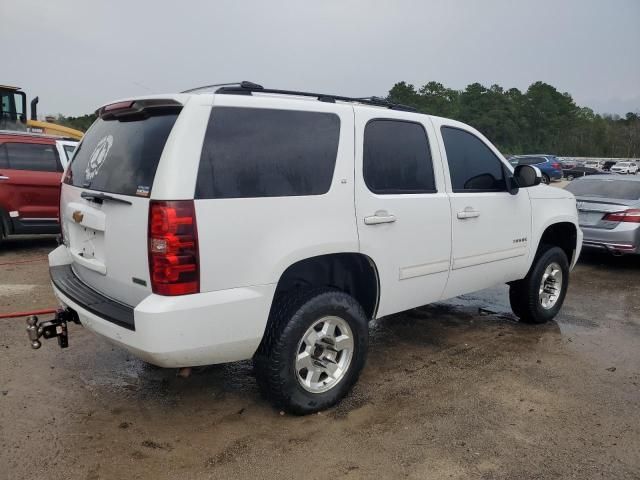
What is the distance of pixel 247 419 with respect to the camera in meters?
3.45

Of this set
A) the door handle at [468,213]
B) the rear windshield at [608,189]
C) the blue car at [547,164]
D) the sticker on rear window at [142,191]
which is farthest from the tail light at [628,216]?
the blue car at [547,164]

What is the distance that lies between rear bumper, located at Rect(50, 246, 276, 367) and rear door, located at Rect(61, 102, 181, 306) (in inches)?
6.8

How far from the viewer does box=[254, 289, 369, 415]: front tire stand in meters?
3.20

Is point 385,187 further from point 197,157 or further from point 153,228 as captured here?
point 153,228

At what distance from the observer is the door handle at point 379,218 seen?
353 centimetres

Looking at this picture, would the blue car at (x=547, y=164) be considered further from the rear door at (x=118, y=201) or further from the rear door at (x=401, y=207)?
the rear door at (x=118, y=201)

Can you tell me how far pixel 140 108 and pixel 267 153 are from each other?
767mm

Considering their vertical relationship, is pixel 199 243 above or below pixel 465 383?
above

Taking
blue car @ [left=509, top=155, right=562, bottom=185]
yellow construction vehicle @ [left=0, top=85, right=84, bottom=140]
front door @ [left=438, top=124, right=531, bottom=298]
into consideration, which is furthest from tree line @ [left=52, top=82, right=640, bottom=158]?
front door @ [left=438, top=124, right=531, bottom=298]

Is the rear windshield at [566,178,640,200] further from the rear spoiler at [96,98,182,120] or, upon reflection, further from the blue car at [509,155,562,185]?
the blue car at [509,155,562,185]

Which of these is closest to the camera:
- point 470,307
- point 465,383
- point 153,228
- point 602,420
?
point 153,228

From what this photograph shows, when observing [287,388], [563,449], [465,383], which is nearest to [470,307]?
[465,383]

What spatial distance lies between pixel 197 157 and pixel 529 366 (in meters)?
3.15

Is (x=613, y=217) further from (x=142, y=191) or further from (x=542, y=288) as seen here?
(x=142, y=191)
